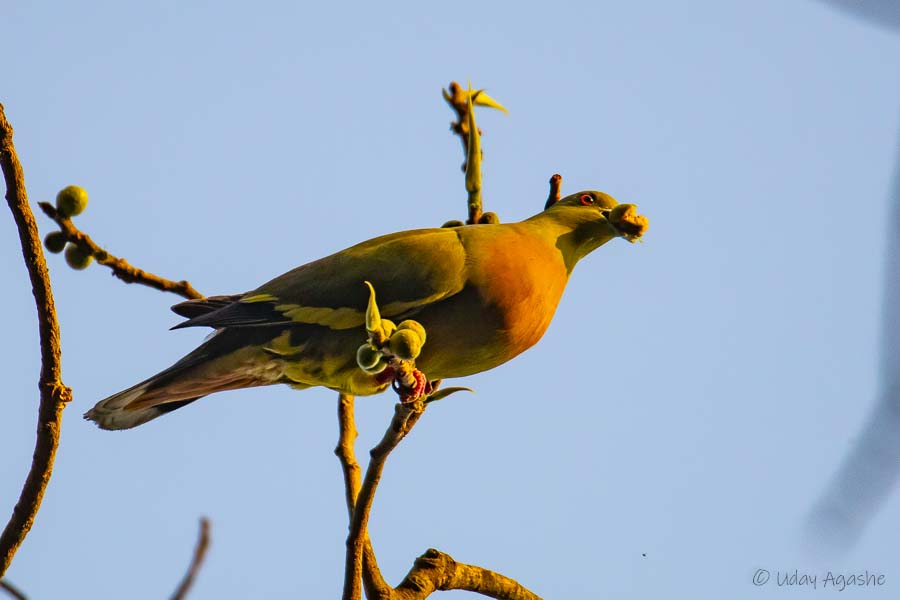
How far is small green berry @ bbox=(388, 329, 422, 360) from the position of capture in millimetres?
2930

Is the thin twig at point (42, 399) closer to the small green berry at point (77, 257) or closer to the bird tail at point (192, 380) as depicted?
Answer: the small green berry at point (77, 257)

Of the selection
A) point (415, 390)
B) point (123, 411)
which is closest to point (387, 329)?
point (415, 390)

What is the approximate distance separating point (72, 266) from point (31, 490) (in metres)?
0.83

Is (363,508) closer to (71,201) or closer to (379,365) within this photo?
(379,365)

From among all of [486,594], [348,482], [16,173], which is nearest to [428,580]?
[486,594]

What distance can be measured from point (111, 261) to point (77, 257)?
0.14 meters

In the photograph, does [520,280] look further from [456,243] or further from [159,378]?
[159,378]

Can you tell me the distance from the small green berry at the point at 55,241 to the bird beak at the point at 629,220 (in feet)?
7.79

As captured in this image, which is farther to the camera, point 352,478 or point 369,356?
point 352,478

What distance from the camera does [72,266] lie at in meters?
3.66

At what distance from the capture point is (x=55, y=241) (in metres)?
3.61

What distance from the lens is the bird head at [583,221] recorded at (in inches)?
196

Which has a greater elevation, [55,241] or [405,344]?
[55,241]

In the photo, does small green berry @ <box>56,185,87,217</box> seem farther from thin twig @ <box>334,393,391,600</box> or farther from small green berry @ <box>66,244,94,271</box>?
thin twig @ <box>334,393,391,600</box>
